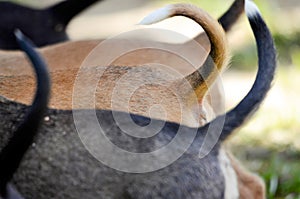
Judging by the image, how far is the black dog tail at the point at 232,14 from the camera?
2.66 m

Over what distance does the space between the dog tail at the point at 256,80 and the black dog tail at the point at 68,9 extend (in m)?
1.33

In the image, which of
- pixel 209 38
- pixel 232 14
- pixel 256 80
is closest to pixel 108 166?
pixel 209 38

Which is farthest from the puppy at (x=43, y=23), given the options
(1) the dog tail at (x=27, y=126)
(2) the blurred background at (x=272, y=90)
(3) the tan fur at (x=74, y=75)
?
(1) the dog tail at (x=27, y=126)

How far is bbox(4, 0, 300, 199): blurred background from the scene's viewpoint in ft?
11.2

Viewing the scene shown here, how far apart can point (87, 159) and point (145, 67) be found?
0.36m

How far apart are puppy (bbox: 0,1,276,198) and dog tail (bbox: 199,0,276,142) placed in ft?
0.53

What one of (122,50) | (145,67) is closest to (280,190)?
(122,50)

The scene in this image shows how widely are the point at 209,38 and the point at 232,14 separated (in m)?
0.65

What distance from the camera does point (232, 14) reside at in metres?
2.70

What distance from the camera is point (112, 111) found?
6.69 feet

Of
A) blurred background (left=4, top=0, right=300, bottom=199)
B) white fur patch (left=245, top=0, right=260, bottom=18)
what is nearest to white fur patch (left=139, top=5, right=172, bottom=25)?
white fur patch (left=245, top=0, right=260, bottom=18)

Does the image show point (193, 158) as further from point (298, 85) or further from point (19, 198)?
point (298, 85)

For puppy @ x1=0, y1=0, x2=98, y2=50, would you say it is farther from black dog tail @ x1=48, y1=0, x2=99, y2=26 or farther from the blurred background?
the blurred background

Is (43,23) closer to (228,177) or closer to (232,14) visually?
(232,14)
